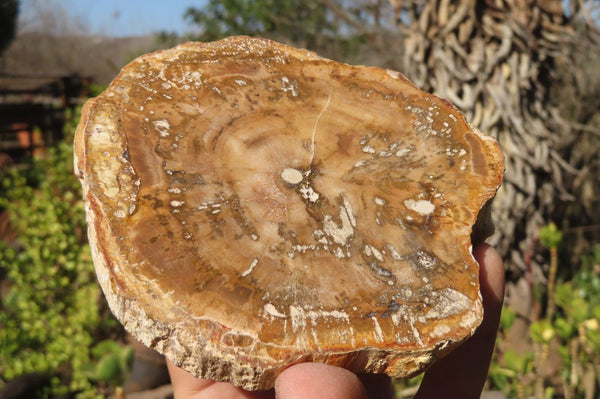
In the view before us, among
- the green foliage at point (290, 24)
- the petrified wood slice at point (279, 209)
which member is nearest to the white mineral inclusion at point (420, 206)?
the petrified wood slice at point (279, 209)

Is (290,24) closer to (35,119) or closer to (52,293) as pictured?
(52,293)

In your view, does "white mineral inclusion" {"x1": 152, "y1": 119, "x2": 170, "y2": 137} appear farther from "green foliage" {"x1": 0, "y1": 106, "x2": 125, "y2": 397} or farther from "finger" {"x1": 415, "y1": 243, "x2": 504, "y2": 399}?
"green foliage" {"x1": 0, "y1": 106, "x2": 125, "y2": 397}

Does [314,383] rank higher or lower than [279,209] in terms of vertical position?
lower

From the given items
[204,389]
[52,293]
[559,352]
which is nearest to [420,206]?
[204,389]

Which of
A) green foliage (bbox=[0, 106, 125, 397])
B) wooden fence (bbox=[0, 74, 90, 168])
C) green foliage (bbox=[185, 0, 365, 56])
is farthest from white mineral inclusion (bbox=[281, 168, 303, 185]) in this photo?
wooden fence (bbox=[0, 74, 90, 168])

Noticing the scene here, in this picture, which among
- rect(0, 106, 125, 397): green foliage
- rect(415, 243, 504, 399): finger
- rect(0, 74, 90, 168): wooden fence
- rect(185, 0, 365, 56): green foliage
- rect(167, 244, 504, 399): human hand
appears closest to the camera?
rect(167, 244, 504, 399): human hand

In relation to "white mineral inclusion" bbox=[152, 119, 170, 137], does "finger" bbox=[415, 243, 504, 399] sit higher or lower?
lower
